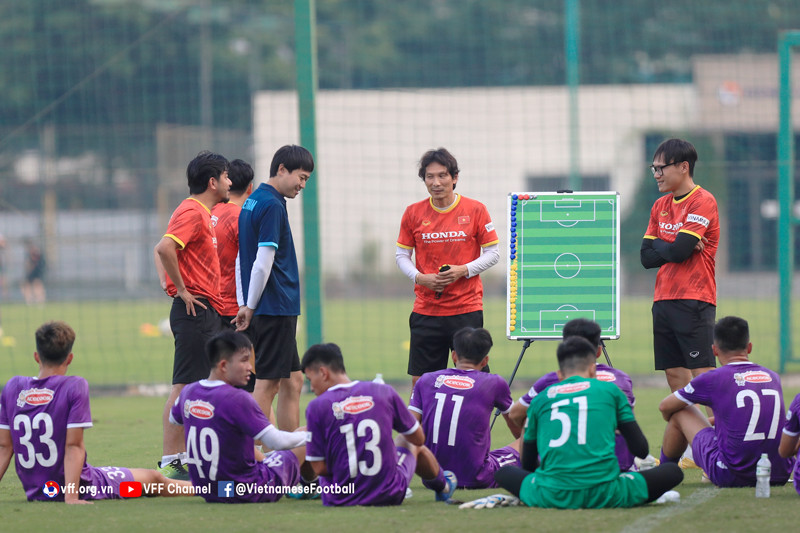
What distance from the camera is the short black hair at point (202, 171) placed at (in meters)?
6.84

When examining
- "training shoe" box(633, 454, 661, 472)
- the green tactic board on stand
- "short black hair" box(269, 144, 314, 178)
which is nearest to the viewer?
"training shoe" box(633, 454, 661, 472)

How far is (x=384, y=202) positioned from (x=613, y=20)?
242 inches

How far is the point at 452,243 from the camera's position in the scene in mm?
7309

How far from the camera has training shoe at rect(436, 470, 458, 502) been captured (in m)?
5.59

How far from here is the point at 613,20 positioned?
2169 cm

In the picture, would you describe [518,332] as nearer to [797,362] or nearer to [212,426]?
[212,426]

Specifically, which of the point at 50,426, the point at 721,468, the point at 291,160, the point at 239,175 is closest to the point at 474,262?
the point at 291,160

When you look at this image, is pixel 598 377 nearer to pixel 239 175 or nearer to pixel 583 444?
pixel 583 444

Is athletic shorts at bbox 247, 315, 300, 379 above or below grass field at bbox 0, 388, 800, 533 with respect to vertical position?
above

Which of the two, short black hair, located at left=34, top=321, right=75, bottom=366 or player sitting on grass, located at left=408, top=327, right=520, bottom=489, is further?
player sitting on grass, located at left=408, top=327, right=520, bottom=489

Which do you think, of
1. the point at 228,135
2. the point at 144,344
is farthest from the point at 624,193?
the point at 144,344

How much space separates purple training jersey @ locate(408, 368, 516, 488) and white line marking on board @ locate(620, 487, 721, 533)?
3.68ft

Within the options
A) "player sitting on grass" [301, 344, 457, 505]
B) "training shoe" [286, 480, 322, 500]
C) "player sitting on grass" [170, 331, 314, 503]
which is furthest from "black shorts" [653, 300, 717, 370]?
"player sitting on grass" [170, 331, 314, 503]

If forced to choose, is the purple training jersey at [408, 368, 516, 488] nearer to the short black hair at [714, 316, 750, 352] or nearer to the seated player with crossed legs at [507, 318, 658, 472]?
the seated player with crossed legs at [507, 318, 658, 472]
